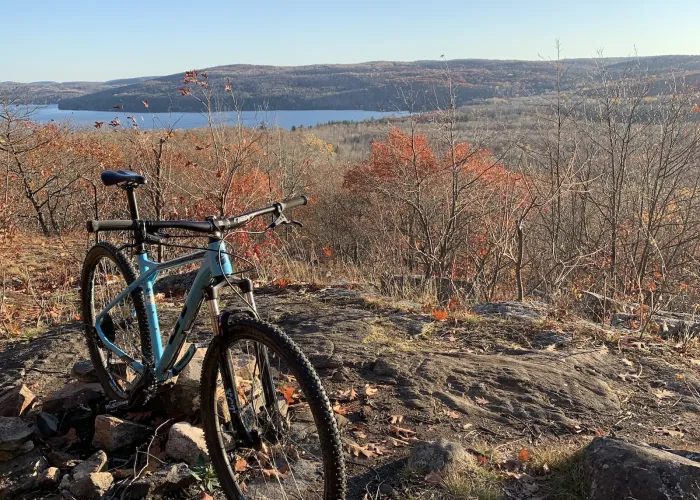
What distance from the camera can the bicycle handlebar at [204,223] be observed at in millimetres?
2404

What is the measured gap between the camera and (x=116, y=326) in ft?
11.2

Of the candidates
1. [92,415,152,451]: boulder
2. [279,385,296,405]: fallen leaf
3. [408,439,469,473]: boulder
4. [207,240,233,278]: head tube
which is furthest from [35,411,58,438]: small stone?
[408,439,469,473]: boulder

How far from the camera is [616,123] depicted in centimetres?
1090

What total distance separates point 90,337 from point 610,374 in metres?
3.68

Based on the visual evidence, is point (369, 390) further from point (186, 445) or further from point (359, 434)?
point (186, 445)

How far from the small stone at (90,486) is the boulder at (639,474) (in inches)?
89.1

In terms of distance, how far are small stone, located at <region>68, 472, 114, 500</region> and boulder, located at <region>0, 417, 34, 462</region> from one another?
0.50 metres

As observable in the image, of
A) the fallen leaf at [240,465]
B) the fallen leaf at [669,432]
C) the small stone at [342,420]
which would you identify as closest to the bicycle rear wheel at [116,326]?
the fallen leaf at [240,465]

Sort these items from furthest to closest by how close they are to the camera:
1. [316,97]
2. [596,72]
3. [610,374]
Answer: [316,97]
[596,72]
[610,374]

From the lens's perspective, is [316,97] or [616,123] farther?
[316,97]

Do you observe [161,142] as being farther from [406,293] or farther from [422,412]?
[422,412]

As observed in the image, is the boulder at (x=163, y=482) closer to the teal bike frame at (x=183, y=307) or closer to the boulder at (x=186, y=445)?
the boulder at (x=186, y=445)

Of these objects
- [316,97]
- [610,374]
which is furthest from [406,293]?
[316,97]

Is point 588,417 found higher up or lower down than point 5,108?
lower down
